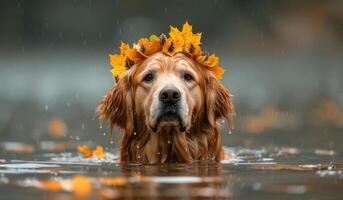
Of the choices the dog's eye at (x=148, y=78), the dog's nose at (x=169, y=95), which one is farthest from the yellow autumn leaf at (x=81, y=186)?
the dog's eye at (x=148, y=78)

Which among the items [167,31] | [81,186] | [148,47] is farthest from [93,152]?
[167,31]

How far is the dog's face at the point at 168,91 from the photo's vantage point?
333 inches

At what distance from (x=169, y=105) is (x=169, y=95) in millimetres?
95

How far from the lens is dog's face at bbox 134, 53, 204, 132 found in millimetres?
8469

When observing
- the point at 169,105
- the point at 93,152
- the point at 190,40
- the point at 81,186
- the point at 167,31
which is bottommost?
the point at 81,186

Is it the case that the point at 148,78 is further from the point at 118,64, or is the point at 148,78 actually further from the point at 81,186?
the point at 81,186

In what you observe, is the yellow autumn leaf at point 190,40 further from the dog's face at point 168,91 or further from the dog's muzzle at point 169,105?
the dog's muzzle at point 169,105

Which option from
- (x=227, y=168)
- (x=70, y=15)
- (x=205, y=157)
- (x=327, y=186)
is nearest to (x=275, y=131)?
(x=205, y=157)

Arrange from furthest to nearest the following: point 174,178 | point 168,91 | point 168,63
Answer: point 168,63 → point 168,91 → point 174,178

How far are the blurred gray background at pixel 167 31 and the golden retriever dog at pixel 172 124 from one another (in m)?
5.60

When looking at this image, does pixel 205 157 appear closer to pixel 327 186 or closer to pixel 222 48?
pixel 327 186

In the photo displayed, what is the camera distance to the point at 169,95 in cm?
842

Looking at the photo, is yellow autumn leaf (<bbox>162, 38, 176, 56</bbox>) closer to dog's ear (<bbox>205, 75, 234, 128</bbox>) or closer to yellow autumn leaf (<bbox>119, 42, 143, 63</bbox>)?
yellow autumn leaf (<bbox>119, 42, 143, 63</bbox>)

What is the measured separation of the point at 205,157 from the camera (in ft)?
30.1
